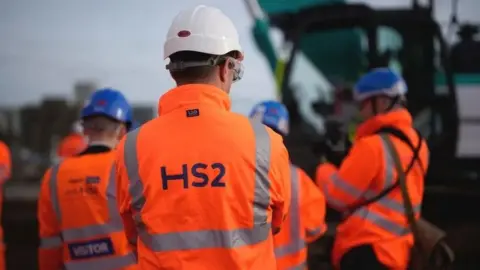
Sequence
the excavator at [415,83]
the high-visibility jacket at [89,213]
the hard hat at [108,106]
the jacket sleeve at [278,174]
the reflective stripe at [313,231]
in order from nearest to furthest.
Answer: the jacket sleeve at [278,174], the high-visibility jacket at [89,213], the hard hat at [108,106], the reflective stripe at [313,231], the excavator at [415,83]

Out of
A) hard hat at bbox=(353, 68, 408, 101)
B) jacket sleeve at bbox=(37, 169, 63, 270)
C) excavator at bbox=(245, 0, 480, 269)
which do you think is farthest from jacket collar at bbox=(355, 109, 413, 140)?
excavator at bbox=(245, 0, 480, 269)

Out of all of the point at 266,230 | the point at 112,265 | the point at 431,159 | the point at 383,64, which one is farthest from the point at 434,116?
the point at 266,230

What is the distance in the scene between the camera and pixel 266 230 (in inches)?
68.9

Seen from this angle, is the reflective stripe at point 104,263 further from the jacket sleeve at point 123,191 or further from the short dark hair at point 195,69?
the short dark hair at point 195,69

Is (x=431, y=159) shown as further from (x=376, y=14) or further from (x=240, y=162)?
(x=240, y=162)

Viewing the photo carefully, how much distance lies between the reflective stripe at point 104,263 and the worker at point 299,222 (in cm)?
80

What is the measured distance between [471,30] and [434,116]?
103 cm

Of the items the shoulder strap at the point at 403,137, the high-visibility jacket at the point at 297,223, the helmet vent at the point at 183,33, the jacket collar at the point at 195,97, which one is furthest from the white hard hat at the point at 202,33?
the shoulder strap at the point at 403,137

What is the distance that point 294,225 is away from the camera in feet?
9.49

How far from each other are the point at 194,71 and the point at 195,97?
0.32ft

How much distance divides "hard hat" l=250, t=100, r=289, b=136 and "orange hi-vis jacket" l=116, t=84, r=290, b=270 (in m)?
1.37

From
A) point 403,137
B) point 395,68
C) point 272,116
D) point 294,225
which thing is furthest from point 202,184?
point 395,68

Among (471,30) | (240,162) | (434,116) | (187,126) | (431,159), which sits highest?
(471,30)

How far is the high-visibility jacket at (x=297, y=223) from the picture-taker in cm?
288
